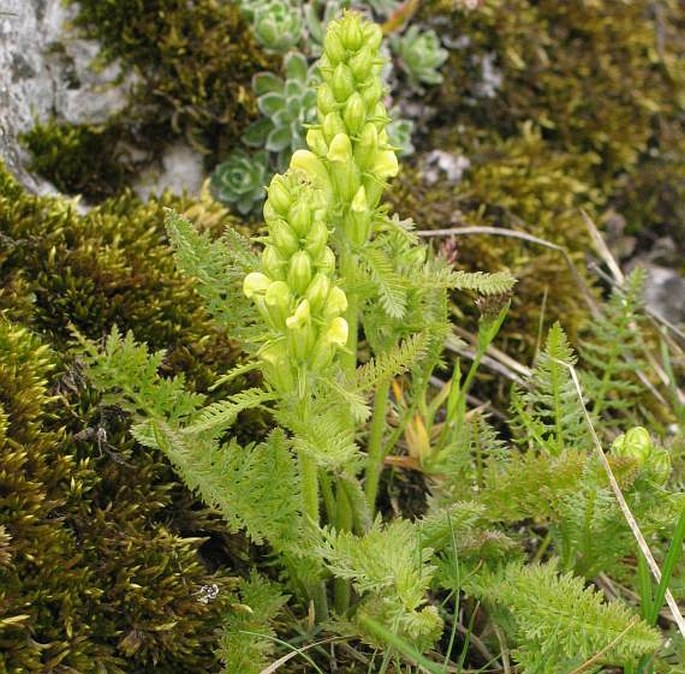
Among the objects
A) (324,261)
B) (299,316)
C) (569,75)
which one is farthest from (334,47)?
(569,75)

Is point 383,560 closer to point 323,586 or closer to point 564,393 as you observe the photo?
point 323,586

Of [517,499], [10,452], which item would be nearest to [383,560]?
[517,499]

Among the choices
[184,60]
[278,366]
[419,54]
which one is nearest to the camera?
[278,366]

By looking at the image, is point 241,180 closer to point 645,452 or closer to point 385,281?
point 385,281

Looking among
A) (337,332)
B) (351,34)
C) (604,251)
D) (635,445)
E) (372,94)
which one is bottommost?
(604,251)

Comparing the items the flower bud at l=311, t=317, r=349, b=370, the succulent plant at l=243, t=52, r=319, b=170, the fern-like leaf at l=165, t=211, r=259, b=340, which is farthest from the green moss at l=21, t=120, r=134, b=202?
the flower bud at l=311, t=317, r=349, b=370

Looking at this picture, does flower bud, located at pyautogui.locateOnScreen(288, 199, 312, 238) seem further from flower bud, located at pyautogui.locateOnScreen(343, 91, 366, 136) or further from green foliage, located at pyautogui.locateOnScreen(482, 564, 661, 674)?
green foliage, located at pyautogui.locateOnScreen(482, 564, 661, 674)

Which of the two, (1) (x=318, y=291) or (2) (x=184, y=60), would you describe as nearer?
(1) (x=318, y=291)
